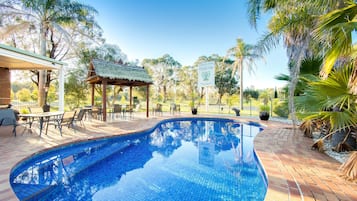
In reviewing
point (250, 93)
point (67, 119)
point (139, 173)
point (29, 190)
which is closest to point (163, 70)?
point (250, 93)

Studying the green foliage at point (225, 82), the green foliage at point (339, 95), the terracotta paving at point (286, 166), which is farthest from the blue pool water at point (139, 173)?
the green foliage at point (225, 82)

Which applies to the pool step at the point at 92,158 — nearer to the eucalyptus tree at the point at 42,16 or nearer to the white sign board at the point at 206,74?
the eucalyptus tree at the point at 42,16

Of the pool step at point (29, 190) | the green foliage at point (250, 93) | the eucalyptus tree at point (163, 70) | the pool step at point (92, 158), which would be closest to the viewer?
the pool step at point (29, 190)

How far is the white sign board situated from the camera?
1575 cm

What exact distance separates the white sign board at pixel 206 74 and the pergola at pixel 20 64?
35.5 ft

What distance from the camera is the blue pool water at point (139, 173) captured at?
3422mm

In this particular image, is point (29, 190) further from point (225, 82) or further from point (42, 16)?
point (225, 82)

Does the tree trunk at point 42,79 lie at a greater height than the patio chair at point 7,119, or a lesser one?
greater

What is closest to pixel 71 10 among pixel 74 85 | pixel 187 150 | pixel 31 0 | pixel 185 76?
pixel 31 0

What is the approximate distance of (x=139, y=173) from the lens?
446 cm

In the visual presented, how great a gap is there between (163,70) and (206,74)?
18.3 meters

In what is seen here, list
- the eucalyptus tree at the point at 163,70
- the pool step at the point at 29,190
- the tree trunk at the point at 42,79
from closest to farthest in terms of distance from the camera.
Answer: the pool step at the point at 29,190
the tree trunk at the point at 42,79
the eucalyptus tree at the point at 163,70

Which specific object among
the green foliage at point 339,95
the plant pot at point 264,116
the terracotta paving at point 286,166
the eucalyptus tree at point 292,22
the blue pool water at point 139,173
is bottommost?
the blue pool water at point 139,173

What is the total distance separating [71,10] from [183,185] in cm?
1487
